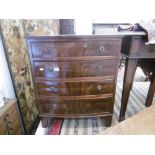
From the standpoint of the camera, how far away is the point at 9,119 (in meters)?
0.97

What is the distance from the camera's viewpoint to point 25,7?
0.26 m

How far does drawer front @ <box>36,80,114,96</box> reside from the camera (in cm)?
123

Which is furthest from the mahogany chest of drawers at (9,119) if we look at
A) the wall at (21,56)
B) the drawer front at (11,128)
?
the wall at (21,56)

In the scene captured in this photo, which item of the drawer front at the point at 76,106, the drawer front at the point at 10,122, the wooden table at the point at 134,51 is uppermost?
the wooden table at the point at 134,51

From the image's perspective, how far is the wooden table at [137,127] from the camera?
26.2 inches

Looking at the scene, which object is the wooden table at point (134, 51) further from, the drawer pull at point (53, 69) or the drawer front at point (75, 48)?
the drawer pull at point (53, 69)

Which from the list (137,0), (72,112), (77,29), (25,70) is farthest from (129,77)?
(137,0)

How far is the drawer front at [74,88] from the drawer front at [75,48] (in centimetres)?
26

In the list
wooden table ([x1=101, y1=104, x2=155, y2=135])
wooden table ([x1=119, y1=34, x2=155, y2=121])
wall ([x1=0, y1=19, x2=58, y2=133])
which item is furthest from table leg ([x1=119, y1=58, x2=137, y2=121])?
wall ([x1=0, y1=19, x2=58, y2=133])

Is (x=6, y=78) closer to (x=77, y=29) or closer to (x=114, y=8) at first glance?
(x=77, y=29)

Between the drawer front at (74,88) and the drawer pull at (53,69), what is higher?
the drawer pull at (53,69)

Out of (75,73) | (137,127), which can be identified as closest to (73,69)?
(75,73)

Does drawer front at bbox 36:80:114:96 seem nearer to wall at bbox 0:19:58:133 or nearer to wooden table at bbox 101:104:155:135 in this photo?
wall at bbox 0:19:58:133

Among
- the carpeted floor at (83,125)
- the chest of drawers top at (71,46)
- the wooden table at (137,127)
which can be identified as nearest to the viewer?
the wooden table at (137,127)
